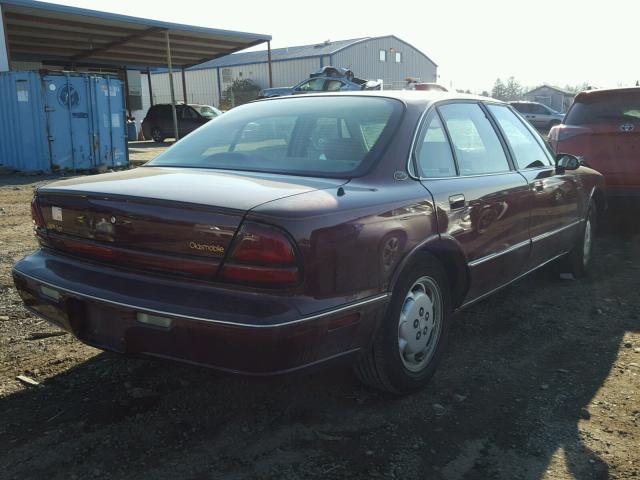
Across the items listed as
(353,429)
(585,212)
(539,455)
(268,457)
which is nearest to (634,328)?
(585,212)

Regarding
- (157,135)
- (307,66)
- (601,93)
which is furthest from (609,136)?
(307,66)

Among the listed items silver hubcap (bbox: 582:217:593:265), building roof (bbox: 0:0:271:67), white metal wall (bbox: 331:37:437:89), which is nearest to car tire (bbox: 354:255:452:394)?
silver hubcap (bbox: 582:217:593:265)

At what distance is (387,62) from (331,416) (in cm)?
4350

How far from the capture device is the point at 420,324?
9.99ft

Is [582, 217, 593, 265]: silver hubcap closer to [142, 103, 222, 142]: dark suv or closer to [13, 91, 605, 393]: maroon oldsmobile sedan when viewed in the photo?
[13, 91, 605, 393]: maroon oldsmobile sedan

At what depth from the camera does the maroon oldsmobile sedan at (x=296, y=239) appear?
2.29 meters

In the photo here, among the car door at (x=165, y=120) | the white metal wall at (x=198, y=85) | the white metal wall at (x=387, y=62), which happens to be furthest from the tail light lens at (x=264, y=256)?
the white metal wall at (x=198, y=85)

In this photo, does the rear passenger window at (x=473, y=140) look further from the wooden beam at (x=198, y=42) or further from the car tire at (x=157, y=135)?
the car tire at (x=157, y=135)

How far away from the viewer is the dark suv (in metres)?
24.1

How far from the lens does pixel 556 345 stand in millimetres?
3797

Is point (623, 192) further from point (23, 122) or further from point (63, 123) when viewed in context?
point (23, 122)

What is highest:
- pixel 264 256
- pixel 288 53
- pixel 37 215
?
pixel 288 53

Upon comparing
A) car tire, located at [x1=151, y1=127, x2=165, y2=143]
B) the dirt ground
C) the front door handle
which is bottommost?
the dirt ground

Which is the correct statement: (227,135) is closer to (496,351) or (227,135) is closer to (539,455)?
(496,351)
